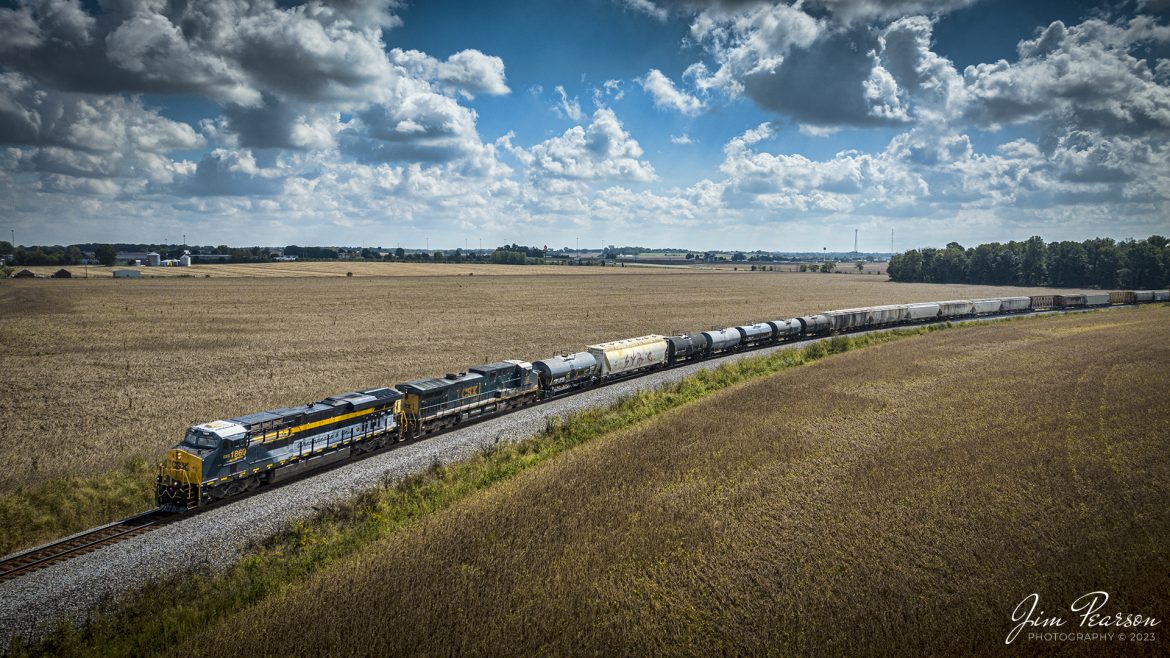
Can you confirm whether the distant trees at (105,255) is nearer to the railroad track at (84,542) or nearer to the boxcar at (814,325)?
the boxcar at (814,325)

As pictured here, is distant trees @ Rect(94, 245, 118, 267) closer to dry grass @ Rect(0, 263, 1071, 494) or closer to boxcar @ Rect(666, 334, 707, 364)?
dry grass @ Rect(0, 263, 1071, 494)

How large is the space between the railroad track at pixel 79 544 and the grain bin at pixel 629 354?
23.8 metres

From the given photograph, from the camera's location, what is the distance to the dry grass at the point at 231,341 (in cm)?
2767

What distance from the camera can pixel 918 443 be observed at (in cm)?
2175

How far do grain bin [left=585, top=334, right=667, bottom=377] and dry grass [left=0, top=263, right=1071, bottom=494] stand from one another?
948cm

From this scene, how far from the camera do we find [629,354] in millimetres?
39219

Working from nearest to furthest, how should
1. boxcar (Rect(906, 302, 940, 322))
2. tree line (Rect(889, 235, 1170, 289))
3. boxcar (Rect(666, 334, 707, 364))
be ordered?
1. boxcar (Rect(666, 334, 707, 364))
2. boxcar (Rect(906, 302, 940, 322))
3. tree line (Rect(889, 235, 1170, 289))

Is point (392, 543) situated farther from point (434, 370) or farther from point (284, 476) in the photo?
point (434, 370)

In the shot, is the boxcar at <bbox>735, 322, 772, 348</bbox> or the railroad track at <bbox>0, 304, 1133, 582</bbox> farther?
the boxcar at <bbox>735, 322, 772, 348</bbox>

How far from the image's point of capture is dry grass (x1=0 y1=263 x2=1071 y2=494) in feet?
90.8

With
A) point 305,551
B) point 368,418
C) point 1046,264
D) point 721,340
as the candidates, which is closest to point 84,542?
point 305,551

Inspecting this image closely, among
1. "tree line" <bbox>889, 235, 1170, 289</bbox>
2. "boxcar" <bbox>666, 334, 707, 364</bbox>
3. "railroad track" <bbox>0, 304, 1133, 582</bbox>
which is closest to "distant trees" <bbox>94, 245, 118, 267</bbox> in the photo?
"boxcar" <bbox>666, 334, 707, 364</bbox>

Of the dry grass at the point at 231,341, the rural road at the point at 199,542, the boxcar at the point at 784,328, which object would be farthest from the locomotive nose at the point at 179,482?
the boxcar at the point at 784,328

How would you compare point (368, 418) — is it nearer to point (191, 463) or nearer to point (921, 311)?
point (191, 463)
